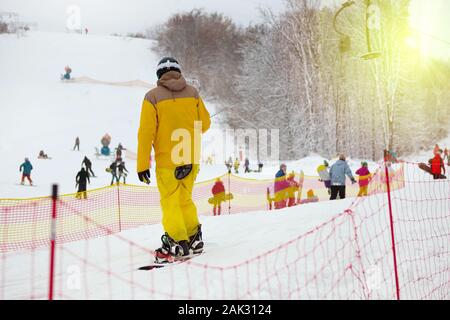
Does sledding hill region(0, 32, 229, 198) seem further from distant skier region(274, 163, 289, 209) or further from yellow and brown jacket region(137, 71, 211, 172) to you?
yellow and brown jacket region(137, 71, 211, 172)

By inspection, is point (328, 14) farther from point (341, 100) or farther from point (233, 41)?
point (233, 41)

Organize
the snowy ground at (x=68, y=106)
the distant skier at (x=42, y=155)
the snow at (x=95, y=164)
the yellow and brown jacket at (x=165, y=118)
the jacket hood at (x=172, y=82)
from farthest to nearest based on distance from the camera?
the distant skier at (x=42, y=155) < the snowy ground at (x=68, y=106) < the jacket hood at (x=172, y=82) < the yellow and brown jacket at (x=165, y=118) < the snow at (x=95, y=164)

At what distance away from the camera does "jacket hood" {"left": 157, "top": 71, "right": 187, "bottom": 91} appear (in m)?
3.88

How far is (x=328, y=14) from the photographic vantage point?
85.7 ft

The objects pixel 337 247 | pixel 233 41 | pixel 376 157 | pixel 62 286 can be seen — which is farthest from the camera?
pixel 233 41

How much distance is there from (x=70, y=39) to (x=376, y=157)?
40963 millimetres

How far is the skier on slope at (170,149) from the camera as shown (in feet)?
12.4

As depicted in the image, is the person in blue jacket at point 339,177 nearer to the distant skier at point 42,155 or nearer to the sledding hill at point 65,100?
the sledding hill at point 65,100

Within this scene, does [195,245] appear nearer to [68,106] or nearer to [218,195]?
[218,195]

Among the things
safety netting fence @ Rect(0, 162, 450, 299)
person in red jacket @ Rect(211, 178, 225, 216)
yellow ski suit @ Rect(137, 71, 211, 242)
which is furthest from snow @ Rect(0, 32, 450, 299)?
person in red jacket @ Rect(211, 178, 225, 216)

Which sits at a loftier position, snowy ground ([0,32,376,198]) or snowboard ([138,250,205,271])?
snowy ground ([0,32,376,198])

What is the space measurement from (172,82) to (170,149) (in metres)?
0.65

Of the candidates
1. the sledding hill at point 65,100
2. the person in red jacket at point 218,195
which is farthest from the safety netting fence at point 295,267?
the sledding hill at point 65,100
